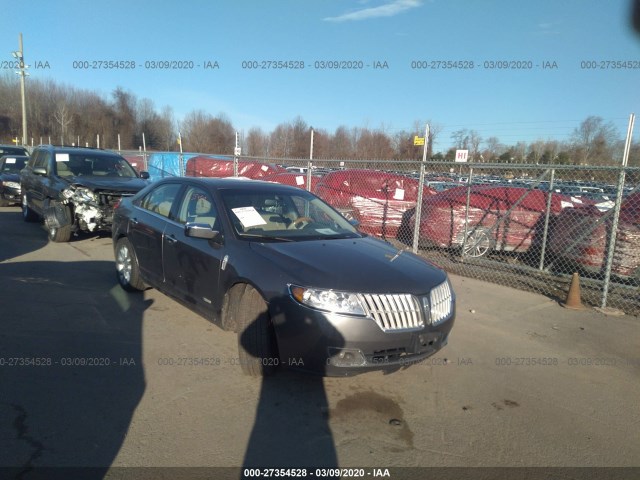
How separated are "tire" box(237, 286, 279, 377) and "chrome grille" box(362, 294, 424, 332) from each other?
833 mm

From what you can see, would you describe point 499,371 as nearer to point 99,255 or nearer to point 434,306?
point 434,306

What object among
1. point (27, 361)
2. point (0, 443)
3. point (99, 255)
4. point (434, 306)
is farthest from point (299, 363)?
point (99, 255)

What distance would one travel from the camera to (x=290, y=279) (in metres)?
3.34

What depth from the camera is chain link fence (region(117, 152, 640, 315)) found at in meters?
7.30

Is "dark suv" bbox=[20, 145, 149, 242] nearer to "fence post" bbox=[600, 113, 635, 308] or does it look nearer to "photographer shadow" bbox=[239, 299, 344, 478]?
"photographer shadow" bbox=[239, 299, 344, 478]

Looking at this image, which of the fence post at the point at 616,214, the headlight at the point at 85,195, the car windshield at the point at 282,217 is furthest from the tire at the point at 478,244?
the headlight at the point at 85,195

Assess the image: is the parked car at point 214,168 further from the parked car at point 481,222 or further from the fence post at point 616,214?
the fence post at point 616,214

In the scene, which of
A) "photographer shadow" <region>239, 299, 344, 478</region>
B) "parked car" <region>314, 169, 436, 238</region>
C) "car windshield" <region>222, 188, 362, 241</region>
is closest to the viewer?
"photographer shadow" <region>239, 299, 344, 478</region>

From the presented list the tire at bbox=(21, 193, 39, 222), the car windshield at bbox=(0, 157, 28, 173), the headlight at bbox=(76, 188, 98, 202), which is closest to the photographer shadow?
the headlight at bbox=(76, 188, 98, 202)

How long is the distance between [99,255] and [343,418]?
6.29 metres

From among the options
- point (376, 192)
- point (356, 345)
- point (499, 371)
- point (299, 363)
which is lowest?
point (499, 371)

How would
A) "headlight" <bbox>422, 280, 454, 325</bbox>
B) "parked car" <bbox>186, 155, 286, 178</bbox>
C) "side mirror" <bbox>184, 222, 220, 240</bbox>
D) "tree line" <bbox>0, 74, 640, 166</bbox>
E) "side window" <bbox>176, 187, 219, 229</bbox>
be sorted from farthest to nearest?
1. "tree line" <bbox>0, 74, 640, 166</bbox>
2. "parked car" <bbox>186, 155, 286, 178</bbox>
3. "side window" <bbox>176, 187, 219, 229</bbox>
4. "side mirror" <bbox>184, 222, 220, 240</bbox>
5. "headlight" <bbox>422, 280, 454, 325</bbox>

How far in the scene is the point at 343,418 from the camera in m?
3.27

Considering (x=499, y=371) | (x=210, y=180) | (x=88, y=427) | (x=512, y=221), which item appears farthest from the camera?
(x=512, y=221)
